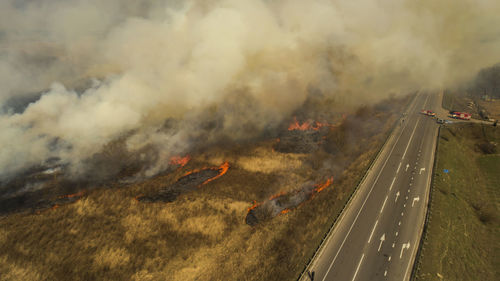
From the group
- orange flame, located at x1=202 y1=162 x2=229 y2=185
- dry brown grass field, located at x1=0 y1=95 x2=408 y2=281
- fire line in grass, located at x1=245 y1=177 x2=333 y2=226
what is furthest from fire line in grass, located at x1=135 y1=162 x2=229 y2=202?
fire line in grass, located at x1=245 y1=177 x2=333 y2=226

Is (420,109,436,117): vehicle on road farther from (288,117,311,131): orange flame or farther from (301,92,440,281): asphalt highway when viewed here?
(288,117,311,131): orange flame

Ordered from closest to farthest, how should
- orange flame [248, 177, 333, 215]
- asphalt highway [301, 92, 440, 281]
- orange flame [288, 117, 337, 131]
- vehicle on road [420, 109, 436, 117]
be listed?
asphalt highway [301, 92, 440, 281], orange flame [248, 177, 333, 215], orange flame [288, 117, 337, 131], vehicle on road [420, 109, 436, 117]

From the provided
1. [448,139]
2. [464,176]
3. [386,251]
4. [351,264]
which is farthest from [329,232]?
[448,139]

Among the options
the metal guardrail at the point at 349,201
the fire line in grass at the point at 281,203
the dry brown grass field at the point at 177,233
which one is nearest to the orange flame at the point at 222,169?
the dry brown grass field at the point at 177,233

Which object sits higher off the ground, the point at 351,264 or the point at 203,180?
the point at 203,180

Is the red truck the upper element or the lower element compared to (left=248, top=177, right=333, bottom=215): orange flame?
upper

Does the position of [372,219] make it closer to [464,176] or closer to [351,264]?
[351,264]
